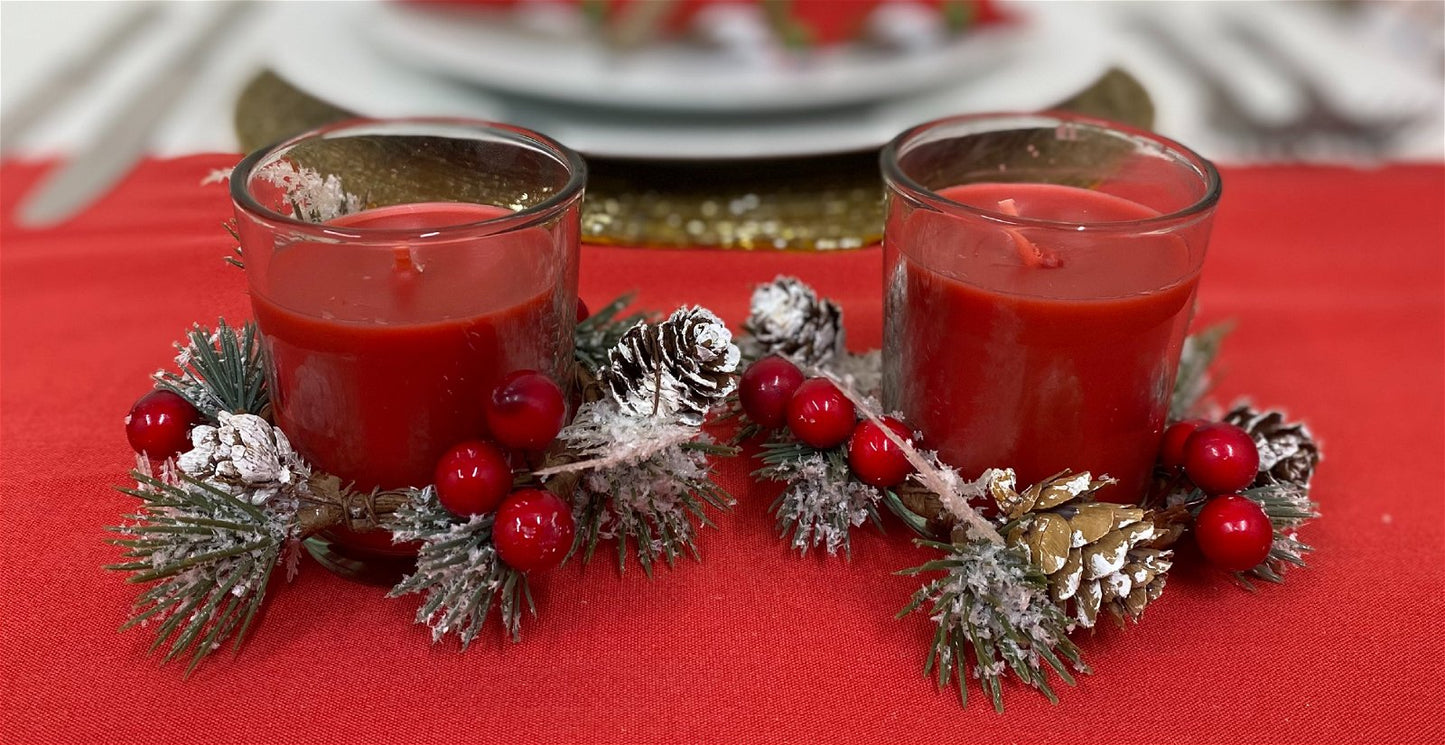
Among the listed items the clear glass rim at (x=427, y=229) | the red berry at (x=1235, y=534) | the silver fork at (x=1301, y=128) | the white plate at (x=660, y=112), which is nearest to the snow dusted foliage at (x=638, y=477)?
the clear glass rim at (x=427, y=229)

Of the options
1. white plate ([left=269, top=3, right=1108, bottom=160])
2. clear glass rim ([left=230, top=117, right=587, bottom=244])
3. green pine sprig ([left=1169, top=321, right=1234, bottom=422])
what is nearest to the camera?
clear glass rim ([left=230, top=117, right=587, bottom=244])

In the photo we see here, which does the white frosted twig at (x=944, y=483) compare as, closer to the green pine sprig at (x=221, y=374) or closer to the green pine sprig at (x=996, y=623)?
the green pine sprig at (x=996, y=623)

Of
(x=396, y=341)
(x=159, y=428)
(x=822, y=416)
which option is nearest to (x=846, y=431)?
(x=822, y=416)

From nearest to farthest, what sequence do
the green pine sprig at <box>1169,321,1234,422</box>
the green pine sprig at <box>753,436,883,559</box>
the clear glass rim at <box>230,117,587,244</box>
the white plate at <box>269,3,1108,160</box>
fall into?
the clear glass rim at <box>230,117,587,244</box> < the green pine sprig at <box>753,436,883,559</box> < the green pine sprig at <box>1169,321,1234,422</box> < the white plate at <box>269,3,1108,160</box>

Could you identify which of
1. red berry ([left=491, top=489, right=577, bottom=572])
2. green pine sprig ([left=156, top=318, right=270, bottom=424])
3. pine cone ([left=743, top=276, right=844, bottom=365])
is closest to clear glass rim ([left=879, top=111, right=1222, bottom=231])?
pine cone ([left=743, top=276, right=844, bottom=365])

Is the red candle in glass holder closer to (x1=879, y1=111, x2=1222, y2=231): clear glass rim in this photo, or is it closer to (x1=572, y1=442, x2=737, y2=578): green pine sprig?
(x1=879, y1=111, x2=1222, y2=231): clear glass rim

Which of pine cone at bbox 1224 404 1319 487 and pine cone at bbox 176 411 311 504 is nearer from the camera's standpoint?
pine cone at bbox 176 411 311 504

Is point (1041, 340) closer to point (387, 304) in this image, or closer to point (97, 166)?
point (387, 304)
